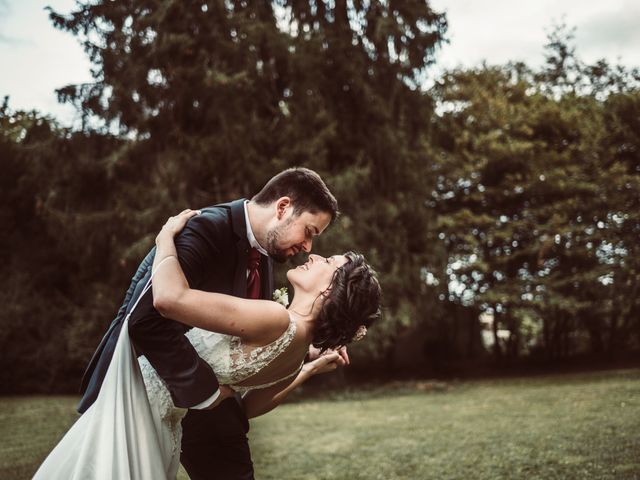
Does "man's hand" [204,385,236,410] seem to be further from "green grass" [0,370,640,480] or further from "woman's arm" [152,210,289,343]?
"green grass" [0,370,640,480]

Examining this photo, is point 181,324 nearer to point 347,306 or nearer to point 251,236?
point 251,236

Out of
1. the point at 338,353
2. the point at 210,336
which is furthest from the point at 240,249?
the point at 338,353

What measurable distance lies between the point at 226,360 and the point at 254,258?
0.59 metres

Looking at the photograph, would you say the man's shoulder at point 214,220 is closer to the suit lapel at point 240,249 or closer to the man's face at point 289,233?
the suit lapel at point 240,249

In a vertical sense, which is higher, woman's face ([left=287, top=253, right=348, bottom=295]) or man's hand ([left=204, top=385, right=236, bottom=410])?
woman's face ([left=287, top=253, right=348, bottom=295])

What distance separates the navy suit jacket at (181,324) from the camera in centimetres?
229

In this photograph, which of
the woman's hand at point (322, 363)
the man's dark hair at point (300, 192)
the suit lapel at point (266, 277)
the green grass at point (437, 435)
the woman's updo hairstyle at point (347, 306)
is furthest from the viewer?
the green grass at point (437, 435)

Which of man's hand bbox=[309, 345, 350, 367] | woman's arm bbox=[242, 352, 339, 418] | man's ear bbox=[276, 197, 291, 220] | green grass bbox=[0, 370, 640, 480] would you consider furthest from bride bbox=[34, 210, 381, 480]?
green grass bbox=[0, 370, 640, 480]

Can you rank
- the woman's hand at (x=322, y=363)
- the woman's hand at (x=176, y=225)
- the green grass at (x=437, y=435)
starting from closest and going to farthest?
the woman's hand at (x=176, y=225) → the woman's hand at (x=322, y=363) → the green grass at (x=437, y=435)

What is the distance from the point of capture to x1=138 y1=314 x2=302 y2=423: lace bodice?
8.07 feet

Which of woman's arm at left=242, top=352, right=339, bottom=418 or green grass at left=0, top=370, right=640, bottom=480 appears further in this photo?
green grass at left=0, top=370, right=640, bottom=480

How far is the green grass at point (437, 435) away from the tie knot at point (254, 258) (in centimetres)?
396

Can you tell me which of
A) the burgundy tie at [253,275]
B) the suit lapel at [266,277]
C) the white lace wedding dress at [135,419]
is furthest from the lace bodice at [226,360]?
the suit lapel at [266,277]

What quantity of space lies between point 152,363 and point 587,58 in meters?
20.9
